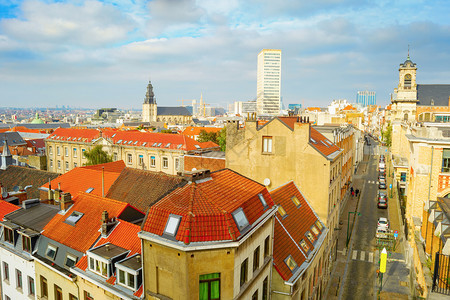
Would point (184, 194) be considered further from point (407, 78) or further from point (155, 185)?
point (407, 78)

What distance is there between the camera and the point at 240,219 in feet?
47.5

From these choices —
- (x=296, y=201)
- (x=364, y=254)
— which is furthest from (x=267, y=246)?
(x=364, y=254)

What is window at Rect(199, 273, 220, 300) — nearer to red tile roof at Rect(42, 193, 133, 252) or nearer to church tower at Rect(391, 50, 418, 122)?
red tile roof at Rect(42, 193, 133, 252)

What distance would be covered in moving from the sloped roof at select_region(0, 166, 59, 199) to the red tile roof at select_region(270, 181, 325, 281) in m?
30.4

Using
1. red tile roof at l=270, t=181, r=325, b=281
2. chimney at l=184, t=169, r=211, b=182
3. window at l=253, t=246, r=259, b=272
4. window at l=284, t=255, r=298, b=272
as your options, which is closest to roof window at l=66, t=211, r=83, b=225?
chimney at l=184, t=169, r=211, b=182

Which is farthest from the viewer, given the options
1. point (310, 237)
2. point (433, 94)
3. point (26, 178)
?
point (433, 94)

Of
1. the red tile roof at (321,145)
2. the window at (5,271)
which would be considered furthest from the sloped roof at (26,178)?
the red tile roof at (321,145)

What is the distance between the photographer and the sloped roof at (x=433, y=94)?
7869 centimetres

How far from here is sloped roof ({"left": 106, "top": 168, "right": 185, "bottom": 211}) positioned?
2944 cm

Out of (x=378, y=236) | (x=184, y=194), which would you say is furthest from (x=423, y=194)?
(x=184, y=194)

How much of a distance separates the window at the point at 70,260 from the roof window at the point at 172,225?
32.7 ft

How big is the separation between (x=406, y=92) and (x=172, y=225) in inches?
3407

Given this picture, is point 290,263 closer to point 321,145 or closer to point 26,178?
point 321,145

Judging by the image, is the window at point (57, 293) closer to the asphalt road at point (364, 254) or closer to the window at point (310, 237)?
the window at point (310, 237)
